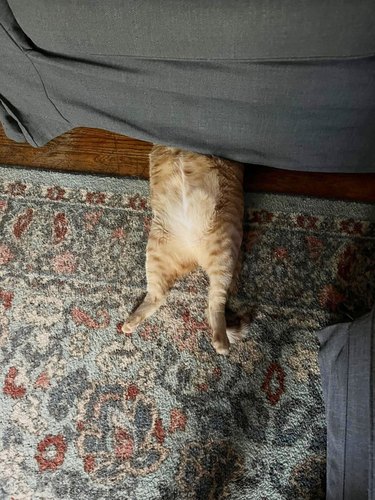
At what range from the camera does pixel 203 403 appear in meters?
1.38

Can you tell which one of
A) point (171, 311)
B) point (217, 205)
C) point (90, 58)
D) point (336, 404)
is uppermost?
point (90, 58)

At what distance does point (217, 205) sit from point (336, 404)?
63cm

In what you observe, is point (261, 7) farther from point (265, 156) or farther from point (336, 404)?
point (336, 404)

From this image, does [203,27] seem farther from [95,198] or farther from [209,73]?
[95,198]

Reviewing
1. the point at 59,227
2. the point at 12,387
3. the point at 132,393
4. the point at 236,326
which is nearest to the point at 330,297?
the point at 236,326

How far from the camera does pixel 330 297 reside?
142cm

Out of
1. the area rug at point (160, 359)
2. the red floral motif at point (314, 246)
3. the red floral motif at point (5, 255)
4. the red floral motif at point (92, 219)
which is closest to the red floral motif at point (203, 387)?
the area rug at point (160, 359)

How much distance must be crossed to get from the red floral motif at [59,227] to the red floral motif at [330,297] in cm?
87

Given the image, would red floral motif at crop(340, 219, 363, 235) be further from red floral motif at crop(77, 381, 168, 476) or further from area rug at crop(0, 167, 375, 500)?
red floral motif at crop(77, 381, 168, 476)

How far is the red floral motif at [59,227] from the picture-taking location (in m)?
1.56

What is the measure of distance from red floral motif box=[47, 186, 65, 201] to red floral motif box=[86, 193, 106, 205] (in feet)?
0.31

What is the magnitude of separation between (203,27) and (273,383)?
39.0 inches

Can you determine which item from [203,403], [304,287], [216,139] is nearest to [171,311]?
[203,403]

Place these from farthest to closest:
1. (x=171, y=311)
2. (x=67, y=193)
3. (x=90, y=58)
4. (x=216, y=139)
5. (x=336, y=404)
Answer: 1. (x=67, y=193)
2. (x=171, y=311)
3. (x=216, y=139)
4. (x=90, y=58)
5. (x=336, y=404)
